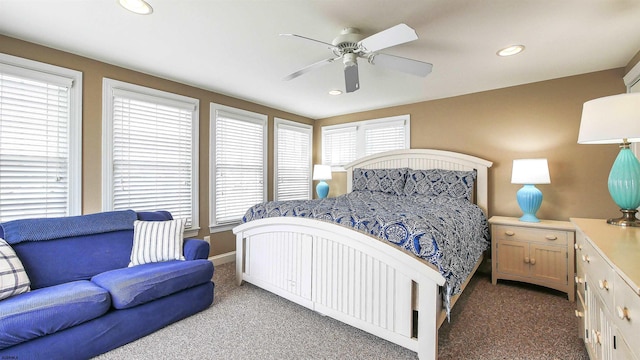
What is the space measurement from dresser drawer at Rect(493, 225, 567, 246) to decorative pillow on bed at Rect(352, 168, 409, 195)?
1204 mm

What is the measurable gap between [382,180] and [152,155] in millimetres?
2964

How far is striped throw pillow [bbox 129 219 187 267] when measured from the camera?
2.42 m

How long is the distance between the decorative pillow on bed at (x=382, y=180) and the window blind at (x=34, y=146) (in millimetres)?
3385

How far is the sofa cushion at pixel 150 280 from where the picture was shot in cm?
193

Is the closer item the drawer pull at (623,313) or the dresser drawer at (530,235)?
the drawer pull at (623,313)

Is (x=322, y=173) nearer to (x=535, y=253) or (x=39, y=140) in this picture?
(x=535, y=253)

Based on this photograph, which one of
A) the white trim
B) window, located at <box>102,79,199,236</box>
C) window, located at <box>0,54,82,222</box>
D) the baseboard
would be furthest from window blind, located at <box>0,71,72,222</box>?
the white trim

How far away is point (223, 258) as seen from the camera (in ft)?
12.5

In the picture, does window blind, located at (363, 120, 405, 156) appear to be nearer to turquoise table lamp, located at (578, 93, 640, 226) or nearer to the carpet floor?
the carpet floor

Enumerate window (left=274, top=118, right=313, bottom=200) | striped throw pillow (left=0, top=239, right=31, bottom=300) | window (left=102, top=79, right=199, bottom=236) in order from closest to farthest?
1. striped throw pillow (left=0, top=239, right=31, bottom=300)
2. window (left=102, top=79, right=199, bottom=236)
3. window (left=274, top=118, right=313, bottom=200)

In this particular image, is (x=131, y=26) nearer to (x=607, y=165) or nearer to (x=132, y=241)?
(x=132, y=241)

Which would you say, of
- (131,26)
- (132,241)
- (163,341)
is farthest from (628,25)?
(132,241)

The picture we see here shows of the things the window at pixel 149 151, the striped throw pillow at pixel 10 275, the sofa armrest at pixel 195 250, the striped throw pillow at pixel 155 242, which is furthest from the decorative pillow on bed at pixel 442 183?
the striped throw pillow at pixel 10 275

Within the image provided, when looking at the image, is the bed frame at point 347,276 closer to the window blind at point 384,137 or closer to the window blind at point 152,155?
the window blind at point 152,155
